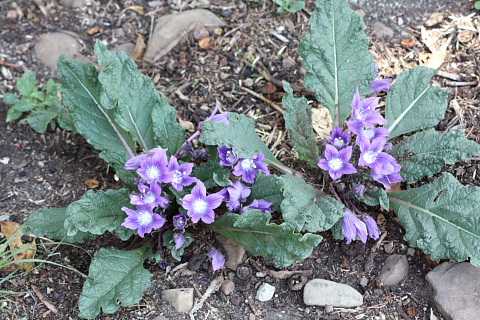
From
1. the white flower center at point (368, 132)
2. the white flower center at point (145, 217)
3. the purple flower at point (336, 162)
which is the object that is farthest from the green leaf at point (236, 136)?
the white flower center at point (368, 132)

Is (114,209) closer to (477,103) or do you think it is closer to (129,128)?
(129,128)

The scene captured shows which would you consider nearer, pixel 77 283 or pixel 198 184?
pixel 198 184

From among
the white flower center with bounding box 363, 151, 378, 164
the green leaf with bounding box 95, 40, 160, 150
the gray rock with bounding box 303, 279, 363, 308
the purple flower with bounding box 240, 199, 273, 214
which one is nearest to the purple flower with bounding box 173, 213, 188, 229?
the purple flower with bounding box 240, 199, 273, 214

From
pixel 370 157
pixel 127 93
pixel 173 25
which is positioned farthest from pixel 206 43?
pixel 370 157

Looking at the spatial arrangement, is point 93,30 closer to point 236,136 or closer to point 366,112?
point 236,136

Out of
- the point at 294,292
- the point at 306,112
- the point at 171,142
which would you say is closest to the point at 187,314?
the point at 294,292

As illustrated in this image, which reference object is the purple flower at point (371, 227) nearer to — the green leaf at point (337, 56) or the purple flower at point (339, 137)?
the purple flower at point (339, 137)
